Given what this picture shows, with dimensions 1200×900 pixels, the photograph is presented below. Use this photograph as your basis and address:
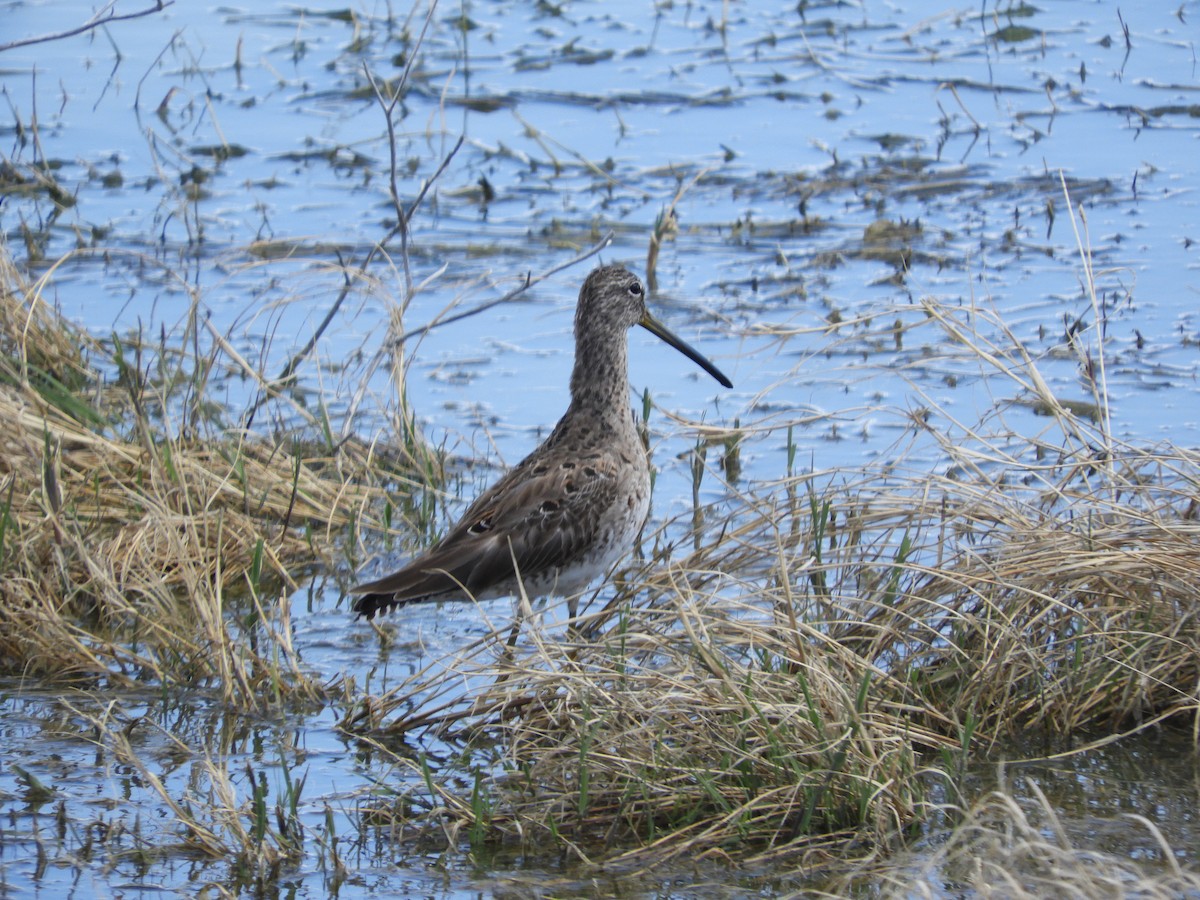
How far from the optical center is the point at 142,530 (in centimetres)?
584

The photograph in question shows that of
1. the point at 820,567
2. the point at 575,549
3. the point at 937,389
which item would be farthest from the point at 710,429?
the point at 937,389

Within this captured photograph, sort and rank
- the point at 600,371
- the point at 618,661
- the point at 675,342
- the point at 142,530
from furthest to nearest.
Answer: the point at 675,342, the point at 600,371, the point at 142,530, the point at 618,661

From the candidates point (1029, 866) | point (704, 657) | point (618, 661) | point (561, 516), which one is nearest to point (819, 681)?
point (704, 657)

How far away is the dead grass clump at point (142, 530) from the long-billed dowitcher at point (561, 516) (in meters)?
0.45

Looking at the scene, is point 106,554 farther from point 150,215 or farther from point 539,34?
point 539,34

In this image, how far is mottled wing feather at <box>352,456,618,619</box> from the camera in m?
5.48

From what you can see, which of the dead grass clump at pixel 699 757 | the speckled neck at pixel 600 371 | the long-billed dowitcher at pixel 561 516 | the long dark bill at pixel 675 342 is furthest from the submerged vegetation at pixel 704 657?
the long dark bill at pixel 675 342

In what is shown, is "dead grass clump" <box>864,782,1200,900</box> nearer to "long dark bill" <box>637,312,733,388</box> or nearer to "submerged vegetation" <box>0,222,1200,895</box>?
"submerged vegetation" <box>0,222,1200,895</box>

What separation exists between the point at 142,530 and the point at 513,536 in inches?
47.7

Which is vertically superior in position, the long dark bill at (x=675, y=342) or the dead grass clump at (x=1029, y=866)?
the long dark bill at (x=675, y=342)

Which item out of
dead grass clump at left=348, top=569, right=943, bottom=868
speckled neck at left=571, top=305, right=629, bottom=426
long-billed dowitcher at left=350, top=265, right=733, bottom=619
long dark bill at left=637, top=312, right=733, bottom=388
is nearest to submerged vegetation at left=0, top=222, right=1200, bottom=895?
dead grass clump at left=348, top=569, right=943, bottom=868

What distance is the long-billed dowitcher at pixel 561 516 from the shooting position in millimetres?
5531

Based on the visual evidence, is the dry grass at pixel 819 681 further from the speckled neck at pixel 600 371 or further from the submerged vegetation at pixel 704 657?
the speckled neck at pixel 600 371

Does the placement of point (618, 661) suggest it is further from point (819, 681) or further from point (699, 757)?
point (819, 681)
